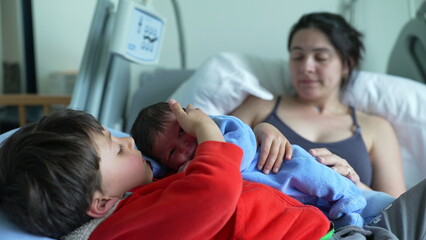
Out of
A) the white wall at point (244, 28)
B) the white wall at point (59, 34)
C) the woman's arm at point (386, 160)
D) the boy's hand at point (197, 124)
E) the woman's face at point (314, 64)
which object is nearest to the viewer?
the boy's hand at point (197, 124)

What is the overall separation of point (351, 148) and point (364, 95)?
39 centimetres

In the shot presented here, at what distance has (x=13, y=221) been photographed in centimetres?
70

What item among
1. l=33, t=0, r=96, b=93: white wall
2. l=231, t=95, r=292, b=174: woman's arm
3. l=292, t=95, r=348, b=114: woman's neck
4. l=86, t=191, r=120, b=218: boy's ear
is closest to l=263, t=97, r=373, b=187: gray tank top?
l=292, t=95, r=348, b=114: woman's neck

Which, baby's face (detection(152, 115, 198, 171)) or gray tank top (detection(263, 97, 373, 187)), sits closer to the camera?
baby's face (detection(152, 115, 198, 171))

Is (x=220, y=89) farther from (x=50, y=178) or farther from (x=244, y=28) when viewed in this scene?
(x=50, y=178)

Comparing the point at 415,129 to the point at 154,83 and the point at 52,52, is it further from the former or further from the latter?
the point at 52,52

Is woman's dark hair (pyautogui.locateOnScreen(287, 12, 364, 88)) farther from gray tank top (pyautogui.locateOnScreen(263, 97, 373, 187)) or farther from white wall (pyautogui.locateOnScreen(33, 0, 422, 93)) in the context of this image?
white wall (pyautogui.locateOnScreen(33, 0, 422, 93))

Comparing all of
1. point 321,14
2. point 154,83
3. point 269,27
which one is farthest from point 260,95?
point 269,27

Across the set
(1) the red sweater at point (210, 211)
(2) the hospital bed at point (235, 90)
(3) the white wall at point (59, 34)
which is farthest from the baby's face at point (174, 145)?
(3) the white wall at point (59, 34)

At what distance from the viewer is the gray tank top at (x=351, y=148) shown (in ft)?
3.93

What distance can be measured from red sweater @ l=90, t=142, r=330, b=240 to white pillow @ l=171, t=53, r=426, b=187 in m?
0.78

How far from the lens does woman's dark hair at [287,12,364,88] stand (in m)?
A: 1.46

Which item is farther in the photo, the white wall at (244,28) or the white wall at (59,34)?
the white wall at (244,28)

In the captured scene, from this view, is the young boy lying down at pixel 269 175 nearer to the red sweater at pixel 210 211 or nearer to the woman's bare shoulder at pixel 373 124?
the red sweater at pixel 210 211
